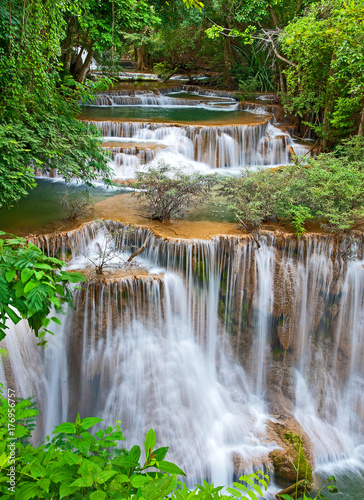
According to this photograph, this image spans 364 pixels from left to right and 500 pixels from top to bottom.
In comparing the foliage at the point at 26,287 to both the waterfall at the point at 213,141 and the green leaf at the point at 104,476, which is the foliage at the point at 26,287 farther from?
the waterfall at the point at 213,141

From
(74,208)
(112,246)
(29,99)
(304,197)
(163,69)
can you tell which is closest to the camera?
(29,99)

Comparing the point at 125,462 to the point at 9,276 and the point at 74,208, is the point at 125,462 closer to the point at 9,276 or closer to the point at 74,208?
the point at 9,276

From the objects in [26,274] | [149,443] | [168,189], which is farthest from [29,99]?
[149,443]

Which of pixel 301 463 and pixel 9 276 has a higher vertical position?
pixel 9 276

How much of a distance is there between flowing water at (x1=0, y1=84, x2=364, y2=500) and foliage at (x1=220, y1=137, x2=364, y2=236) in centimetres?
45

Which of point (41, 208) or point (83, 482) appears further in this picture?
point (41, 208)

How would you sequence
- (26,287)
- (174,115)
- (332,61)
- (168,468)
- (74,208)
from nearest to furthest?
1. (168,468)
2. (26,287)
3. (74,208)
4. (332,61)
5. (174,115)

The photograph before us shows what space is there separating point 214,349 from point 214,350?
0.02 metres

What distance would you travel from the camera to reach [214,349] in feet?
22.2

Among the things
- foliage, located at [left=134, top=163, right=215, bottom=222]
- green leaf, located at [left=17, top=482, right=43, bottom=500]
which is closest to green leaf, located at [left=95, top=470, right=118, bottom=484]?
green leaf, located at [left=17, top=482, right=43, bottom=500]

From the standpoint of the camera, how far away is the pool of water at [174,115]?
12.7m

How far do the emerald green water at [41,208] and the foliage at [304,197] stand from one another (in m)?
3.06

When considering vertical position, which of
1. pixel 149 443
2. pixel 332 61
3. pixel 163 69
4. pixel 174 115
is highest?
pixel 163 69

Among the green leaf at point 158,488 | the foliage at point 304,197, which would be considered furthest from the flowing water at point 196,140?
the green leaf at point 158,488
